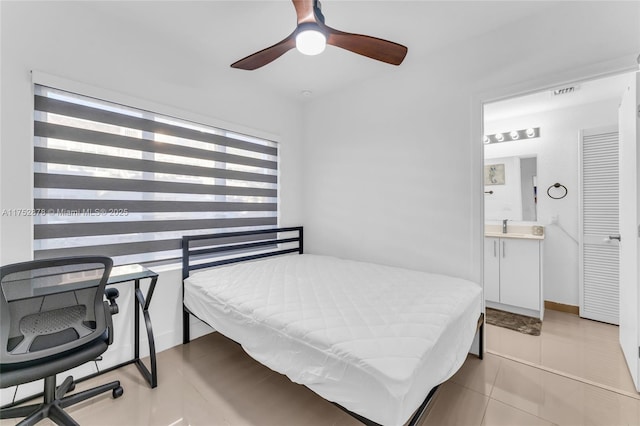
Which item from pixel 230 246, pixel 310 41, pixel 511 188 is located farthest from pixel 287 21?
pixel 511 188

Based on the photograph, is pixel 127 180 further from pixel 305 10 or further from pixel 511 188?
pixel 511 188

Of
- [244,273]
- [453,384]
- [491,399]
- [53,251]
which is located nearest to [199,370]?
[244,273]

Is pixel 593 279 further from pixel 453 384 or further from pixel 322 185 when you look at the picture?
pixel 322 185

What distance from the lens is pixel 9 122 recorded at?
1642mm

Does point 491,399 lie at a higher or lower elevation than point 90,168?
lower

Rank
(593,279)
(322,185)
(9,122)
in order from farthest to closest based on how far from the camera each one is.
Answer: (322,185) → (593,279) → (9,122)

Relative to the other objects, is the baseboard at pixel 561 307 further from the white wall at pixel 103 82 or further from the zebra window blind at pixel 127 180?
the white wall at pixel 103 82

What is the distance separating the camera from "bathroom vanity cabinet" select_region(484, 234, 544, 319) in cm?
294

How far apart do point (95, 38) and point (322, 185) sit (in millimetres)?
2414

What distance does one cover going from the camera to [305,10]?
4.71 ft

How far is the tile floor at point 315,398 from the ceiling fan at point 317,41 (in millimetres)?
2218

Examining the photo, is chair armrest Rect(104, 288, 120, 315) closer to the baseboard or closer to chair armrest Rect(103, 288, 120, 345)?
chair armrest Rect(103, 288, 120, 345)

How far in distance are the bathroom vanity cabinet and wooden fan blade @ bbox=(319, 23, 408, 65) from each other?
2555mm

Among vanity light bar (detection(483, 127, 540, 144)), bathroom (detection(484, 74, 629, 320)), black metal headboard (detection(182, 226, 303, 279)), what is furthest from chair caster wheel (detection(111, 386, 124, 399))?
vanity light bar (detection(483, 127, 540, 144))
